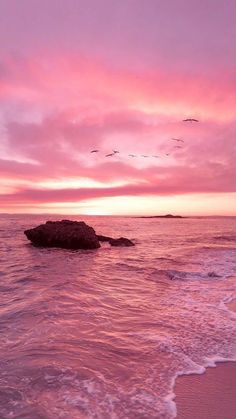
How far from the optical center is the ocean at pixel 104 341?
4914 mm

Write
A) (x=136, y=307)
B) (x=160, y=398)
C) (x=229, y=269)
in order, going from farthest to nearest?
1. (x=229, y=269)
2. (x=136, y=307)
3. (x=160, y=398)

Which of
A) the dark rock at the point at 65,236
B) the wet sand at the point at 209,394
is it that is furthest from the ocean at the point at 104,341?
the dark rock at the point at 65,236

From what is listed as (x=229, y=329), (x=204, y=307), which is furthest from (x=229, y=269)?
(x=229, y=329)

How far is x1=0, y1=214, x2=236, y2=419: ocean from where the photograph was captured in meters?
4.91

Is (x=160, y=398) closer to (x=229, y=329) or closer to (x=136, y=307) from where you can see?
(x=229, y=329)

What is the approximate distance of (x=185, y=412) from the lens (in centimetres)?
467

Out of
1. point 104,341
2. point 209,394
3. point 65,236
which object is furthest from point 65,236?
point 209,394

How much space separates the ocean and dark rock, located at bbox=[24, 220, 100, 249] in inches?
453

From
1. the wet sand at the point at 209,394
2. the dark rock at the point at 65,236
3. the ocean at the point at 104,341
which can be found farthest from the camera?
the dark rock at the point at 65,236

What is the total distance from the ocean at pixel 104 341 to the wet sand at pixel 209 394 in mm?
146

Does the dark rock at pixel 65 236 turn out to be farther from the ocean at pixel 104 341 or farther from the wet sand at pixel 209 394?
the wet sand at pixel 209 394

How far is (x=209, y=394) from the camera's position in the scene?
5.17 m

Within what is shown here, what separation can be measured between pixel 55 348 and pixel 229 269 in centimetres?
1312

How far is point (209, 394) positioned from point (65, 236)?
857 inches
